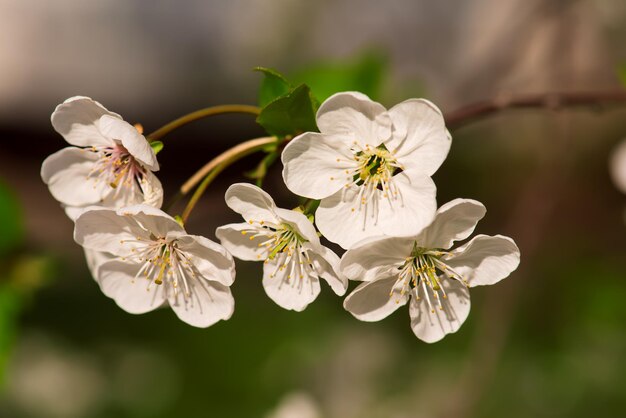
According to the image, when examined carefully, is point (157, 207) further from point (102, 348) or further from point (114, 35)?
point (114, 35)

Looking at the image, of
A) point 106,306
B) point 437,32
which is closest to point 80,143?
point 106,306

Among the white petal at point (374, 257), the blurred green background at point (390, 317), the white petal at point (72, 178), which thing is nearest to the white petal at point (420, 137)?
the white petal at point (374, 257)

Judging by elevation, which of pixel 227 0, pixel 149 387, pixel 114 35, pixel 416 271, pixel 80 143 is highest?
pixel 80 143

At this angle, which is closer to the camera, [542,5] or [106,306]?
[542,5]

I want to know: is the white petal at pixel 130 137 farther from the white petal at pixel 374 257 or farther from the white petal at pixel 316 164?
the white petal at pixel 374 257

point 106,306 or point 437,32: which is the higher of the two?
point 437,32

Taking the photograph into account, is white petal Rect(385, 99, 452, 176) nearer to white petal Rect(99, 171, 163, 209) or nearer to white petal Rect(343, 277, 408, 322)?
white petal Rect(343, 277, 408, 322)

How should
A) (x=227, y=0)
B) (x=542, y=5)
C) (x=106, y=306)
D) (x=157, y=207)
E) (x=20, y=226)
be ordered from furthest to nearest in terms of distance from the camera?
(x=227, y=0), (x=106, y=306), (x=542, y=5), (x=20, y=226), (x=157, y=207)
